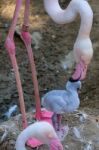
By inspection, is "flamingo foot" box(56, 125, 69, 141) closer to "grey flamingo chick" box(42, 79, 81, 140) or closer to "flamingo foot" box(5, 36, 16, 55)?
"grey flamingo chick" box(42, 79, 81, 140)

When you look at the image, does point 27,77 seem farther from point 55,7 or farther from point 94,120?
point 55,7

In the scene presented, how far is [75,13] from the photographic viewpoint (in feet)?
9.96

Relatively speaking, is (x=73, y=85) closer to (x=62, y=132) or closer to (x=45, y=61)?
(x=62, y=132)

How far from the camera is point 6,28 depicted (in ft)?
16.8

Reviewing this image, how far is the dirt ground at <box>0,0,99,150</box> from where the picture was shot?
4234 mm

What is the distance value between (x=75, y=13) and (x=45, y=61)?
166 cm

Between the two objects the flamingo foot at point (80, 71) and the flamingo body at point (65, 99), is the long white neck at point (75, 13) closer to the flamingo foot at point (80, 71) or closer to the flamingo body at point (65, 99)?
the flamingo foot at point (80, 71)

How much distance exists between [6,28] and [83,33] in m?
2.21

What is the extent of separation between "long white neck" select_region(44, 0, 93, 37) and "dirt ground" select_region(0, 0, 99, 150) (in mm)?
1109

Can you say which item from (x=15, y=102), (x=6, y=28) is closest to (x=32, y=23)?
(x=6, y=28)

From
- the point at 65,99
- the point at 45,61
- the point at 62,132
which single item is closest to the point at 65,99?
the point at 65,99

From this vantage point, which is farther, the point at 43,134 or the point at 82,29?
the point at 82,29

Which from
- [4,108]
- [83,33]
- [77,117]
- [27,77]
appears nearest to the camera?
[83,33]

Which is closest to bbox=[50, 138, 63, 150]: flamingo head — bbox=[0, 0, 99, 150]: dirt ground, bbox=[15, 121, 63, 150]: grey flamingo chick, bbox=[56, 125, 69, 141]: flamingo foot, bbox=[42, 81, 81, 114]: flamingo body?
bbox=[15, 121, 63, 150]: grey flamingo chick
